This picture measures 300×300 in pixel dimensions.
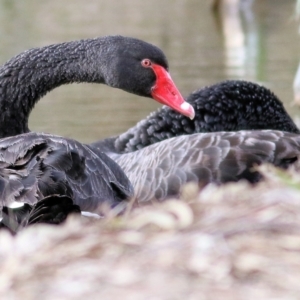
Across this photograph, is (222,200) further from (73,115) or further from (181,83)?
(181,83)

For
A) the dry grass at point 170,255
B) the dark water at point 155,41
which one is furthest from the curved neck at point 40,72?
the dry grass at point 170,255

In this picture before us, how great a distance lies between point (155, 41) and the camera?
10.0m

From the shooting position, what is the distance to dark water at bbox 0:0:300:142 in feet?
20.7

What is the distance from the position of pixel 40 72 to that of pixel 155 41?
21.1 ft

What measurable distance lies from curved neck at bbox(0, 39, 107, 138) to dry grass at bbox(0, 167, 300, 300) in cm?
248

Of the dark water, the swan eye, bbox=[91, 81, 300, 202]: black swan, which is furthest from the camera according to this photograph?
the dark water

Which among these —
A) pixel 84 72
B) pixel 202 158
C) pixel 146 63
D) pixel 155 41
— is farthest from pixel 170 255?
pixel 155 41

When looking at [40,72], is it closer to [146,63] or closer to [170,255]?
[146,63]

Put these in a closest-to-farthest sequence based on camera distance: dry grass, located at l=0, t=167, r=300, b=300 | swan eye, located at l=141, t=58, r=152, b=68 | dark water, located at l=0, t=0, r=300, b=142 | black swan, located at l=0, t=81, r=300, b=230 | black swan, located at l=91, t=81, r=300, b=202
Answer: dry grass, located at l=0, t=167, r=300, b=300, black swan, located at l=0, t=81, r=300, b=230, black swan, located at l=91, t=81, r=300, b=202, swan eye, located at l=141, t=58, r=152, b=68, dark water, located at l=0, t=0, r=300, b=142

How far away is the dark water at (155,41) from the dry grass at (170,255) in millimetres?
2881

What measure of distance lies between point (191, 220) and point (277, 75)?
6.56m

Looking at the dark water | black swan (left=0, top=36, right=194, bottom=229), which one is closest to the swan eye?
black swan (left=0, top=36, right=194, bottom=229)

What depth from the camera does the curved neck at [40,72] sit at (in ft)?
12.1

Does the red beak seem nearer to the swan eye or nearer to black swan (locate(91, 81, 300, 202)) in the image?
the swan eye
